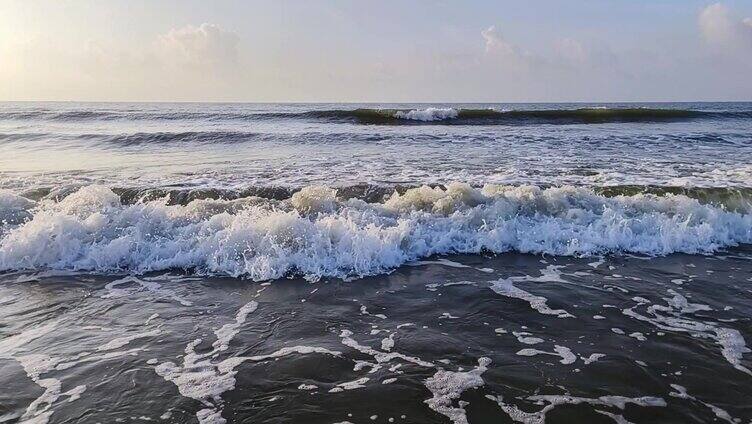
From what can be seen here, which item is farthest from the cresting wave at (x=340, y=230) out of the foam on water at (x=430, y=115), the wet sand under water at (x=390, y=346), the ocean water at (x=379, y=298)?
the foam on water at (x=430, y=115)

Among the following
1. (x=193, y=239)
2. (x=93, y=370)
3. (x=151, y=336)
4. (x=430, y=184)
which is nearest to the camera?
(x=93, y=370)

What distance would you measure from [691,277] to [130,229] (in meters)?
7.94

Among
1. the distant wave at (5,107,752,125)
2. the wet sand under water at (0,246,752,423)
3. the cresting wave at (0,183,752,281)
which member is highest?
the distant wave at (5,107,752,125)

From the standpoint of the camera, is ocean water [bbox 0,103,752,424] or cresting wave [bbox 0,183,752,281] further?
cresting wave [bbox 0,183,752,281]

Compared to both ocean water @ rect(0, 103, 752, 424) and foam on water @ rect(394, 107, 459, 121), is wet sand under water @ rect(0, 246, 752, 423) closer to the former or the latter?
ocean water @ rect(0, 103, 752, 424)

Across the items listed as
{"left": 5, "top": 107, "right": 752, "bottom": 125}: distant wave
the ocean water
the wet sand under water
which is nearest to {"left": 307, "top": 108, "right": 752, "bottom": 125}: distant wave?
{"left": 5, "top": 107, "right": 752, "bottom": 125}: distant wave

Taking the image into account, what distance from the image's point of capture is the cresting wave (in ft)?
22.0

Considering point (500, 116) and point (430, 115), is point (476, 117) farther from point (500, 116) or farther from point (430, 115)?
point (430, 115)

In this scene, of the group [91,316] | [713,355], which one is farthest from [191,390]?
[713,355]

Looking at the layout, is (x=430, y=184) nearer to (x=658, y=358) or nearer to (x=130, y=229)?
(x=130, y=229)

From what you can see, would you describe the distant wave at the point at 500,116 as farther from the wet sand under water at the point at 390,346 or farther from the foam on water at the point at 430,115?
the wet sand under water at the point at 390,346

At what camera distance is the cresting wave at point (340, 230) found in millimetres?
6719

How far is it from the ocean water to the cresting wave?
0.03 meters

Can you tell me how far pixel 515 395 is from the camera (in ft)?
11.8
